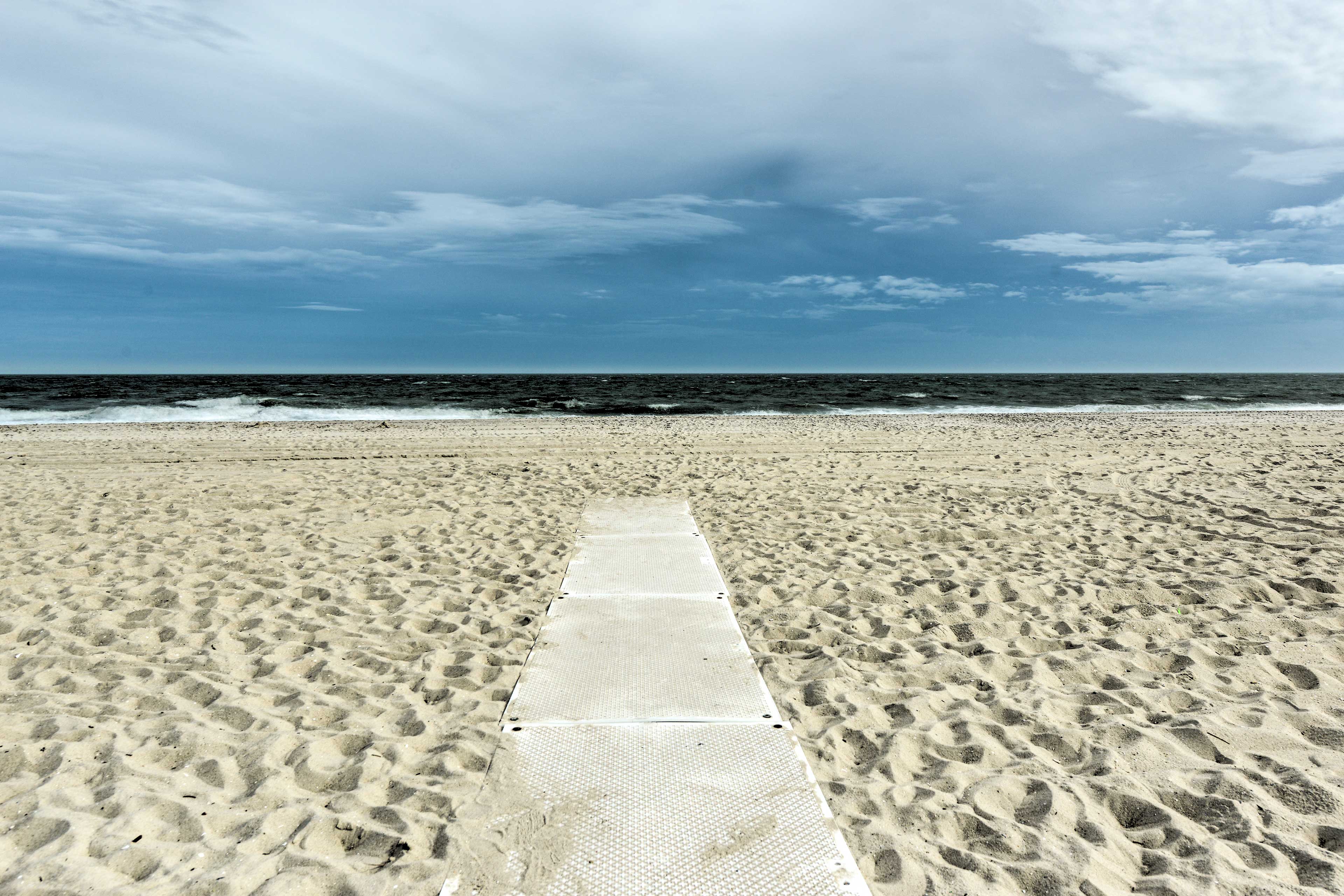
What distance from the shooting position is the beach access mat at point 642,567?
507cm

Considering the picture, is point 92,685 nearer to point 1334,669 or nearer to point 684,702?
point 684,702

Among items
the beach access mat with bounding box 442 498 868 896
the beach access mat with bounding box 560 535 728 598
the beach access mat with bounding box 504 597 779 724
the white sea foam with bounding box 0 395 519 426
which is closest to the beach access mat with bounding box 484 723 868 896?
the beach access mat with bounding box 442 498 868 896

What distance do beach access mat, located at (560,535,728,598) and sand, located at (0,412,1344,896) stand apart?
191 mm

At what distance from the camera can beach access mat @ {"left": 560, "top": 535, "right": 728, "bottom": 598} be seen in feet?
16.6

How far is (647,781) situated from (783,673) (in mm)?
1286

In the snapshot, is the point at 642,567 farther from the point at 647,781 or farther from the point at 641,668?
the point at 647,781

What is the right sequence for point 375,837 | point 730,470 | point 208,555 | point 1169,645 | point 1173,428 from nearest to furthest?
point 375,837
point 1169,645
point 208,555
point 730,470
point 1173,428

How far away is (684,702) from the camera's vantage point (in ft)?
11.2

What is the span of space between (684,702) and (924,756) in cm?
111

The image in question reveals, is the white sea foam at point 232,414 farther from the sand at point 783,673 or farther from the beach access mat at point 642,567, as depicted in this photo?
the beach access mat at point 642,567

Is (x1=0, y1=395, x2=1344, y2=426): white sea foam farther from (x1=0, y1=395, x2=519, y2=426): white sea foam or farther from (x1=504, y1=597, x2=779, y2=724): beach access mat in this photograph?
(x1=504, y1=597, x2=779, y2=724): beach access mat

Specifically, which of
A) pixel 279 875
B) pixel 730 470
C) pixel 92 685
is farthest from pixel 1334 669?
pixel 730 470

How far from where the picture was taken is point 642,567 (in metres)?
5.57

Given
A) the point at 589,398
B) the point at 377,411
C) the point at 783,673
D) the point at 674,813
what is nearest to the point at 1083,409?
the point at 589,398
